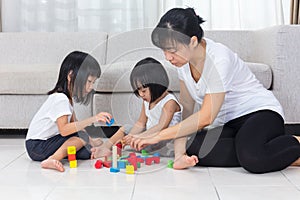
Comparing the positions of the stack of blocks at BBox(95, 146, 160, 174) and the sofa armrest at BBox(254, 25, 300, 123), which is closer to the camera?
the stack of blocks at BBox(95, 146, 160, 174)

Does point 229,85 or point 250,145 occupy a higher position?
point 229,85

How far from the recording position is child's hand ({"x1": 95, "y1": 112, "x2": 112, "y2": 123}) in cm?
180

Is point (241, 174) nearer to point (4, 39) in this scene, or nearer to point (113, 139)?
point (113, 139)

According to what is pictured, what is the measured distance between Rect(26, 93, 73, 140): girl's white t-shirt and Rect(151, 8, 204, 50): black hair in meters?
0.45

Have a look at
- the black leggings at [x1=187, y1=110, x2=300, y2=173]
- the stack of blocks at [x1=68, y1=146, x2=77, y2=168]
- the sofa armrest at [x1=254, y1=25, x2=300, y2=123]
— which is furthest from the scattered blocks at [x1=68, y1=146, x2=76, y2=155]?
the sofa armrest at [x1=254, y1=25, x2=300, y2=123]

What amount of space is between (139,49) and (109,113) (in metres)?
0.27

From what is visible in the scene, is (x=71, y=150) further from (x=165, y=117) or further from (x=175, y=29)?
(x=175, y=29)

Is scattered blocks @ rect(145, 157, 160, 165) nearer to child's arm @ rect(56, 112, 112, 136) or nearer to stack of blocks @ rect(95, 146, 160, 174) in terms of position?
stack of blocks @ rect(95, 146, 160, 174)

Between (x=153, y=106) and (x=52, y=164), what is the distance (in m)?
0.43

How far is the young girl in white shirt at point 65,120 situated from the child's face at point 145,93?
0.64 ft

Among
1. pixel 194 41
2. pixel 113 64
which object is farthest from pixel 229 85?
pixel 113 64

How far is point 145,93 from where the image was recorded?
1.78 m

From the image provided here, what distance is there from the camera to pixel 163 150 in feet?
6.53

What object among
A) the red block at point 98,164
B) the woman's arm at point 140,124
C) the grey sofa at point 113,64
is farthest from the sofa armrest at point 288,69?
the red block at point 98,164
